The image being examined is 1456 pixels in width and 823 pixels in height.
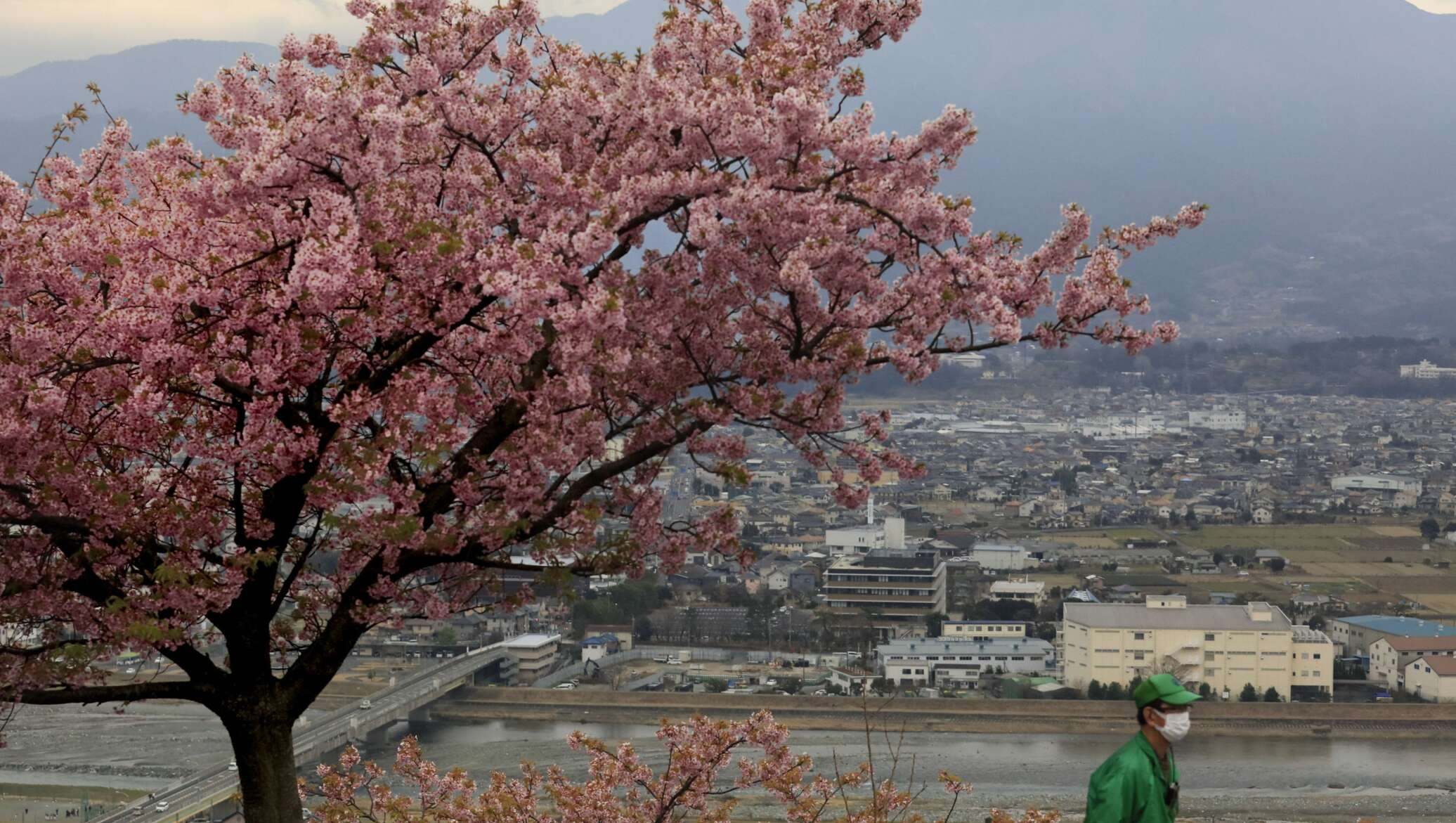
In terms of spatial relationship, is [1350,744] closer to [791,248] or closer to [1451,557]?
[1451,557]

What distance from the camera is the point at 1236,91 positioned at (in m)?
120

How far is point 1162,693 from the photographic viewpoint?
1.94 meters

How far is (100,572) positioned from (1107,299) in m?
2.01

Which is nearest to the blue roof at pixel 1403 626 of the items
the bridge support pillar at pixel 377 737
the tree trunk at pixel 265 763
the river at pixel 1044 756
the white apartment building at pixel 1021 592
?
the river at pixel 1044 756

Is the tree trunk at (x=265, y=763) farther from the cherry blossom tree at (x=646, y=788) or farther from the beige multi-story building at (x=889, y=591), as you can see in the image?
the beige multi-story building at (x=889, y=591)

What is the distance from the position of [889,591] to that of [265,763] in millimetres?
20336

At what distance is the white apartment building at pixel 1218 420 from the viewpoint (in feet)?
151

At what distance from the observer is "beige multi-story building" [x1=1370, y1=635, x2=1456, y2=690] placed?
18656 mm

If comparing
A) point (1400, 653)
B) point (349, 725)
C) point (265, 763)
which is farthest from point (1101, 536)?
point (265, 763)

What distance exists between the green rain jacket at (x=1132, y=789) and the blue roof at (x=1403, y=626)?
19.1 metres

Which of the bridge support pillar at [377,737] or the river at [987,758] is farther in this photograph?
the bridge support pillar at [377,737]

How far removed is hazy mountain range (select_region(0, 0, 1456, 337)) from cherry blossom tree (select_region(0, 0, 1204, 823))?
214ft

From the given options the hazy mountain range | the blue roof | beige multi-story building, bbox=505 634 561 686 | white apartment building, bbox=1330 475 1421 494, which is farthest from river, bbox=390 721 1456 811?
the hazy mountain range

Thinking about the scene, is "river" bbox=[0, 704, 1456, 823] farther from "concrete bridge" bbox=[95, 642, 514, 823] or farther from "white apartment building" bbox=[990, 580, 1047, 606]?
"white apartment building" bbox=[990, 580, 1047, 606]
